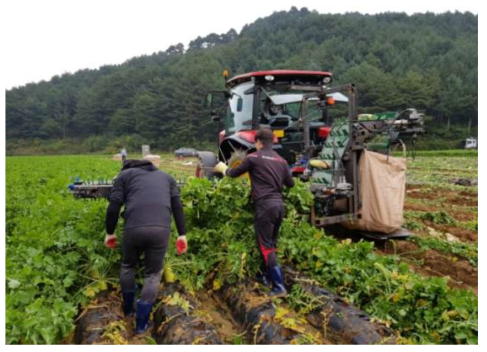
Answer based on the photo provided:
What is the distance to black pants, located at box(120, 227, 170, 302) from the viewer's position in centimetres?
395

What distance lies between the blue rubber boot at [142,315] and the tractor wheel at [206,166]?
441 cm

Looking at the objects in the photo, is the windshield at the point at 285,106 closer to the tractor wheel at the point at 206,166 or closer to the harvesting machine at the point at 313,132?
the harvesting machine at the point at 313,132

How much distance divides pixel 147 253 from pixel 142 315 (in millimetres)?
595

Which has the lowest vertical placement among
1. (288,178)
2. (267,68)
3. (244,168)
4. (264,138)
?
(288,178)

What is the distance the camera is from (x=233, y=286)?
15.7 ft

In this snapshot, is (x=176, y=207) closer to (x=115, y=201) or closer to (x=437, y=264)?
(x=115, y=201)

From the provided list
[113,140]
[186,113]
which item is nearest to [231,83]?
[186,113]

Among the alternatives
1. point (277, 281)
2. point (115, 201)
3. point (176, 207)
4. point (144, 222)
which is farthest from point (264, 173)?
point (115, 201)

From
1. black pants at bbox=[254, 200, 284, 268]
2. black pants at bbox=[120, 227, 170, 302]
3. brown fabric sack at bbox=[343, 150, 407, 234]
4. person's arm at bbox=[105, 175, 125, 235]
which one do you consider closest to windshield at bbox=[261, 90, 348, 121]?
brown fabric sack at bbox=[343, 150, 407, 234]

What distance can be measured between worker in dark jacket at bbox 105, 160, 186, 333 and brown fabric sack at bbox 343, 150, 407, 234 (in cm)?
324

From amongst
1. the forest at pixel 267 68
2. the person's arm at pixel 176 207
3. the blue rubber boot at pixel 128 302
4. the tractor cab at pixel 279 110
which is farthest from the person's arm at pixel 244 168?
the forest at pixel 267 68

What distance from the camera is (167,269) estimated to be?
4.77 meters

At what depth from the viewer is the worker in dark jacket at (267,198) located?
464 cm

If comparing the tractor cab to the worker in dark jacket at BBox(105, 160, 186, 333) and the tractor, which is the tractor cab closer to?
the tractor
